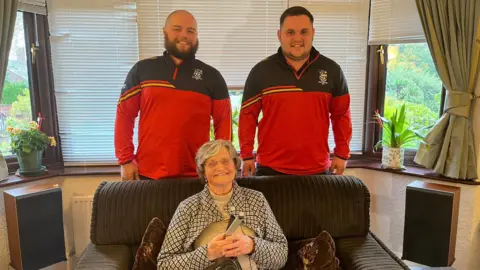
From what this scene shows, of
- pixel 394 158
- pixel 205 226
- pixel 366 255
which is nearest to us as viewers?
pixel 205 226

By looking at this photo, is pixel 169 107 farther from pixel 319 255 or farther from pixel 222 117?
pixel 319 255

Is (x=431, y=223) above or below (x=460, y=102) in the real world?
below

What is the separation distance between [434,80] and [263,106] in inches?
52.4

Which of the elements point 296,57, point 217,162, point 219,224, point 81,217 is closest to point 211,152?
point 217,162

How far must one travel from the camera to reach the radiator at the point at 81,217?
7.94 ft

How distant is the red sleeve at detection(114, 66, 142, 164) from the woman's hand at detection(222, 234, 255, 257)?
0.87 metres

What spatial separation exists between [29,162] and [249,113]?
1451 mm

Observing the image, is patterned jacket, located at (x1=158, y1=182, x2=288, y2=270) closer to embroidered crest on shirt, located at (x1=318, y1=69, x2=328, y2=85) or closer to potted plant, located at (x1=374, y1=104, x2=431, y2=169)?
embroidered crest on shirt, located at (x1=318, y1=69, x2=328, y2=85)

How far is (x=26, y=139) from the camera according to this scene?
2.29 m

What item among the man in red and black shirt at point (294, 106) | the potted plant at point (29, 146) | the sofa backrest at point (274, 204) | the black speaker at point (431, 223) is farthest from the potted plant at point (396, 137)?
the potted plant at point (29, 146)

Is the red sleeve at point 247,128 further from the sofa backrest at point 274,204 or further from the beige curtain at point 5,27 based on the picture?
the beige curtain at point 5,27

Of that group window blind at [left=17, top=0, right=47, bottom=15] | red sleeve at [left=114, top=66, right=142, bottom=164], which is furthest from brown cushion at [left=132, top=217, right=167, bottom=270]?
window blind at [left=17, top=0, right=47, bottom=15]

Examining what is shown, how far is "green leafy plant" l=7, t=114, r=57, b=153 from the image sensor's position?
2279mm

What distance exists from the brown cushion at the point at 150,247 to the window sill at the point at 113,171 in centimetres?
96
